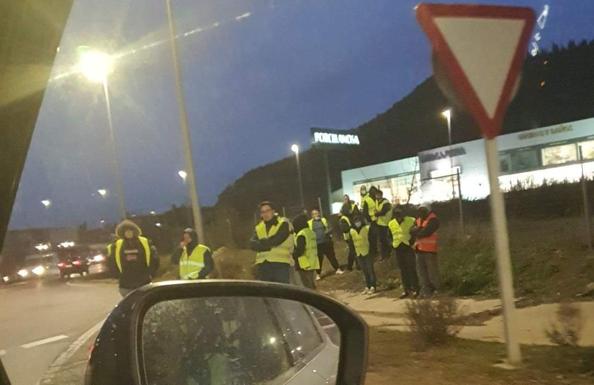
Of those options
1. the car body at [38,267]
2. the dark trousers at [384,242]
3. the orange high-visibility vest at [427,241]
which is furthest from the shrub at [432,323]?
the car body at [38,267]

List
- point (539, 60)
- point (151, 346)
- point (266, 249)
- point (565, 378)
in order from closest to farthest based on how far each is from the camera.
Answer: point (151, 346) < point (565, 378) < point (266, 249) < point (539, 60)

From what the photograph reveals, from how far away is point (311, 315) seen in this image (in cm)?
357

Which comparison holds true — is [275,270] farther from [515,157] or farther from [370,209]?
[515,157]

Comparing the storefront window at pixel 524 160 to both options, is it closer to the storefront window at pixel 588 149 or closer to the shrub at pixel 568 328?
the storefront window at pixel 588 149

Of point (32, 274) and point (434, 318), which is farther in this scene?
point (32, 274)

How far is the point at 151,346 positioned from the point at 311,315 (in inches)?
48.6

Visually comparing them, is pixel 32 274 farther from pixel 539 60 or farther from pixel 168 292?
pixel 539 60

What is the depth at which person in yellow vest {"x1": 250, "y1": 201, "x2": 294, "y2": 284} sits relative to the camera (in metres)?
9.64

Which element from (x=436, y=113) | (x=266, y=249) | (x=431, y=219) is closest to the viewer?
(x=266, y=249)

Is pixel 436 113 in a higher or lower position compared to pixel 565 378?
higher

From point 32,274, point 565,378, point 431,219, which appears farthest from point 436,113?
point 565,378

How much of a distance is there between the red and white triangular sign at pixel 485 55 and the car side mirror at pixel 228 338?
2.21 metres

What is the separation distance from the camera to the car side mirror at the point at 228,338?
2.24m

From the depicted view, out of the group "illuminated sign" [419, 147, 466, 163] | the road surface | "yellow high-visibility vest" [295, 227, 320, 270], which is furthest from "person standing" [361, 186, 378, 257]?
"illuminated sign" [419, 147, 466, 163]
